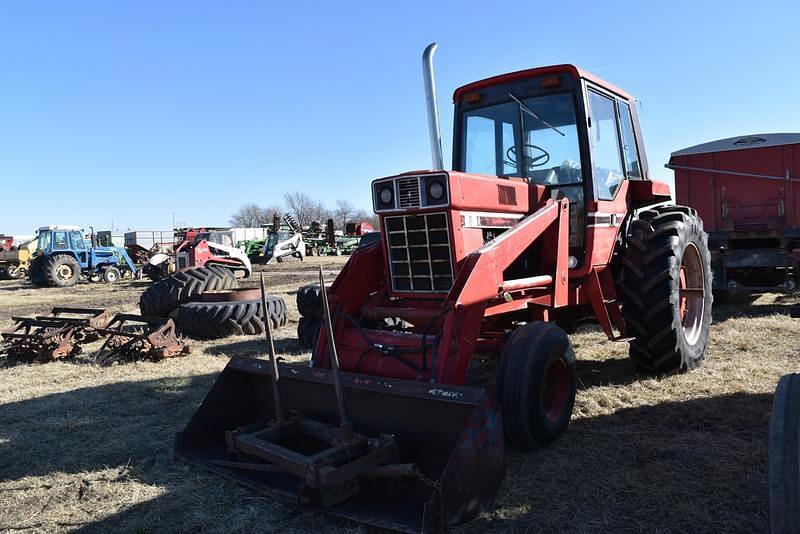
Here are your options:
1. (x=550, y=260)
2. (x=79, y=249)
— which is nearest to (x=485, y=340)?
(x=550, y=260)

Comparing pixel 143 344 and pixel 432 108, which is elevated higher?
pixel 432 108

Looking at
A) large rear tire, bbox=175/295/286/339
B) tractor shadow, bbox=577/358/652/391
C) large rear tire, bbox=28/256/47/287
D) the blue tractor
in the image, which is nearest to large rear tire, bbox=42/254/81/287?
the blue tractor

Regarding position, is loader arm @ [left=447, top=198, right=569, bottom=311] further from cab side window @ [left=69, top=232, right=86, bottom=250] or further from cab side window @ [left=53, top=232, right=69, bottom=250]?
cab side window @ [left=69, top=232, right=86, bottom=250]

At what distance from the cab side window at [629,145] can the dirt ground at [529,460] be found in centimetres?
193

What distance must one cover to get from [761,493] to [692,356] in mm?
2671

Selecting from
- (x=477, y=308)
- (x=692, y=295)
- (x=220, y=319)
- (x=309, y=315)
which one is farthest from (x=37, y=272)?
(x=477, y=308)

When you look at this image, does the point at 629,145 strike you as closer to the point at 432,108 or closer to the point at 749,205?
the point at 432,108

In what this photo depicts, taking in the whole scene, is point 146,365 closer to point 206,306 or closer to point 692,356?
point 206,306

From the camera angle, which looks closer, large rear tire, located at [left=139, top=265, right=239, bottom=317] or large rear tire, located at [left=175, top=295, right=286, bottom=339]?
large rear tire, located at [left=175, top=295, right=286, bottom=339]

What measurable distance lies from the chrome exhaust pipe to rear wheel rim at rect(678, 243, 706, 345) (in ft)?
9.21

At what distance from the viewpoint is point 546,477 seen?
11.9 ft

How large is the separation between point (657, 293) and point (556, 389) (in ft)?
5.51

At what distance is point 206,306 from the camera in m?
8.98

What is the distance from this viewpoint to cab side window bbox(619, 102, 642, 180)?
6004mm
